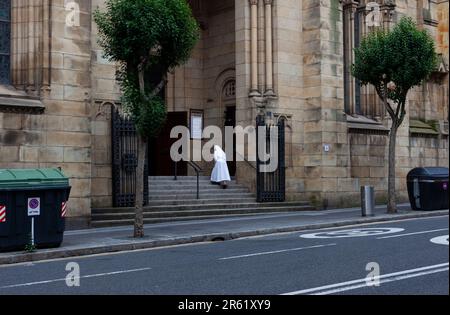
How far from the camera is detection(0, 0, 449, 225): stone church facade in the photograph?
16.3 meters

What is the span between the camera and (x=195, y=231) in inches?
605

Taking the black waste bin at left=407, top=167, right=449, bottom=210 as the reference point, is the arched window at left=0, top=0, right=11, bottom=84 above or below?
above

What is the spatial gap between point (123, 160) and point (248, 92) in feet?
19.9

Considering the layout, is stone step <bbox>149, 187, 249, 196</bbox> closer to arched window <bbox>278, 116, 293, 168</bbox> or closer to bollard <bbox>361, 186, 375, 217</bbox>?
arched window <bbox>278, 116, 293, 168</bbox>

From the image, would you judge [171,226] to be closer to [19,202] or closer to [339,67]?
[19,202]

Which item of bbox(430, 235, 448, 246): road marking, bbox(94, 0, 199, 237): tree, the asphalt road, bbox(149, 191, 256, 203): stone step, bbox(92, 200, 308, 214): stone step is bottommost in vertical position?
the asphalt road

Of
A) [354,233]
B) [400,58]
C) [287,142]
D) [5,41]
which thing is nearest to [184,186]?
[287,142]

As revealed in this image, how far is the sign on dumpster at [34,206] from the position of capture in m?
12.4

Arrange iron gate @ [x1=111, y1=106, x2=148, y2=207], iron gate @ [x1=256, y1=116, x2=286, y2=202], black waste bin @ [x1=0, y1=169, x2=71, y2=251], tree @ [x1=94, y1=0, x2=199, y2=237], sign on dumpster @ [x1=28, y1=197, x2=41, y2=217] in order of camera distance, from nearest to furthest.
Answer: black waste bin @ [x1=0, y1=169, x2=71, y2=251], sign on dumpster @ [x1=28, y1=197, x2=41, y2=217], tree @ [x1=94, y1=0, x2=199, y2=237], iron gate @ [x1=111, y1=106, x2=148, y2=207], iron gate @ [x1=256, y1=116, x2=286, y2=202]

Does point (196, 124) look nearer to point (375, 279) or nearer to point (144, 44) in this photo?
point (144, 44)

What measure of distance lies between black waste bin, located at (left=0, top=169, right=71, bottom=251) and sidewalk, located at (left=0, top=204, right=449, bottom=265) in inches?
13.4

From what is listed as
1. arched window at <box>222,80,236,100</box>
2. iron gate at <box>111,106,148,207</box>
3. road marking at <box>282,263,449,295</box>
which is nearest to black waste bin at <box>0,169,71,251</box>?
iron gate at <box>111,106,148,207</box>

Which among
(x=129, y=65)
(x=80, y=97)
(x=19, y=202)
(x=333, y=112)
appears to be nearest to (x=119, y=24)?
(x=129, y=65)
